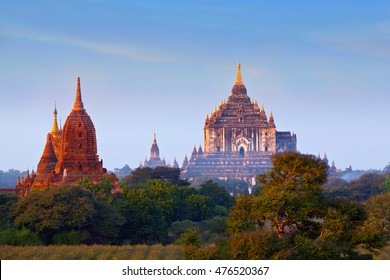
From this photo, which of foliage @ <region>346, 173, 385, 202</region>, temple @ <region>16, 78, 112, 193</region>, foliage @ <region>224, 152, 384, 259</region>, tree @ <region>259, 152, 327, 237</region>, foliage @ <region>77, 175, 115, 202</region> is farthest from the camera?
foliage @ <region>346, 173, 385, 202</region>

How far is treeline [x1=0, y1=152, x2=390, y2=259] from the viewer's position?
35.7 meters

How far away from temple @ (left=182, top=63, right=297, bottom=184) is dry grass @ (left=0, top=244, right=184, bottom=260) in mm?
140444

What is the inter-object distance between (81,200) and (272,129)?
137360 millimetres

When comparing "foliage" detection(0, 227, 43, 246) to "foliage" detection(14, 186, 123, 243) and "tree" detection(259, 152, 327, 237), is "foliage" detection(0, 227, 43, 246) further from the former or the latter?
"tree" detection(259, 152, 327, 237)

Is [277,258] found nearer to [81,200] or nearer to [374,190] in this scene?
[81,200]

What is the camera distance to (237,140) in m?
193

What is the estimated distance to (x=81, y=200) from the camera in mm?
55938

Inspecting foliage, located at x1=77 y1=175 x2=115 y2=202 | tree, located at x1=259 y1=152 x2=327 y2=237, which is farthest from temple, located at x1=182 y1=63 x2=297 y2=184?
tree, located at x1=259 y1=152 x2=327 y2=237

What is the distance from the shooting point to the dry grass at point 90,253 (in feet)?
138

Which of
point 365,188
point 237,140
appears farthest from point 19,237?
point 237,140

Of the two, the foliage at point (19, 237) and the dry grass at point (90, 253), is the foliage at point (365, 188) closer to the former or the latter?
the foliage at point (19, 237)
